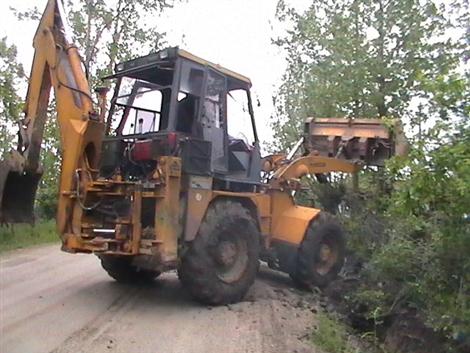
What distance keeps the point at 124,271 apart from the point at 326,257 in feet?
10.8

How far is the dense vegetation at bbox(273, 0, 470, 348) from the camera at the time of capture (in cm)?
603

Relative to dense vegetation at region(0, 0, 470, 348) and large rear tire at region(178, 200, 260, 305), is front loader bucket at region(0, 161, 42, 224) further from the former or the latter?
dense vegetation at region(0, 0, 470, 348)

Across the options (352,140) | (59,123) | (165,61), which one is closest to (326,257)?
(352,140)

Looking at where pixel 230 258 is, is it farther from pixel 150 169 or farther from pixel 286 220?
pixel 286 220

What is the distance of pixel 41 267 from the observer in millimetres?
9664

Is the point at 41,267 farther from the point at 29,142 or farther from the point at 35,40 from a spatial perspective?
the point at 35,40

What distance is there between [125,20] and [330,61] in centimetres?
1095

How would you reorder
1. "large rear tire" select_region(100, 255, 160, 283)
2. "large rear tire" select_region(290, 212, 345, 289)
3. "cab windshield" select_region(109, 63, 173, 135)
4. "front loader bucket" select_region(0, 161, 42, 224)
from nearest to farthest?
1. "front loader bucket" select_region(0, 161, 42, 224)
2. "cab windshield" select_region(109, 63, 173, 135)
3. "large rear tire" select_region(100, 255, 160, 283)
4. "large rear tire" select_region(290, 212, 345, 289)

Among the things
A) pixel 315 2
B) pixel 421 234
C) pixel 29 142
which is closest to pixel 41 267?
pixel 29 142

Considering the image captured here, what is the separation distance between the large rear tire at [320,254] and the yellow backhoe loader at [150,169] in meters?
0.96

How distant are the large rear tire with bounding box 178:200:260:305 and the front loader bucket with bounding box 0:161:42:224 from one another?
7.32 ft

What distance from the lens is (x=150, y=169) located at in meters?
7.02

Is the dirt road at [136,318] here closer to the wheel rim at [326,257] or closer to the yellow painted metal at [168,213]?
the wheel rim at [326,257]

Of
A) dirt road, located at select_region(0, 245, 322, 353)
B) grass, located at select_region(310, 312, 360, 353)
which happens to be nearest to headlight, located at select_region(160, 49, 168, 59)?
dirt road, located at select_region(0, 245, 322, 353)
